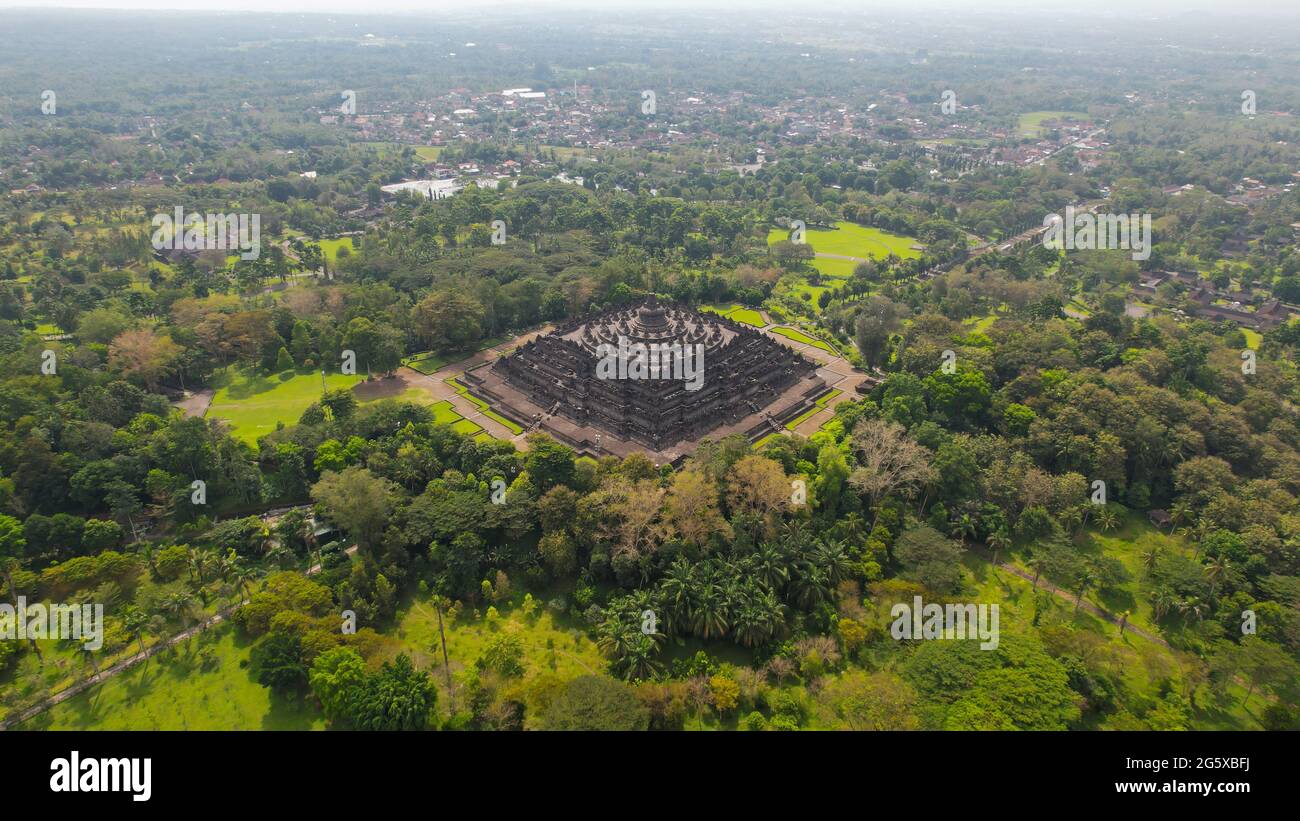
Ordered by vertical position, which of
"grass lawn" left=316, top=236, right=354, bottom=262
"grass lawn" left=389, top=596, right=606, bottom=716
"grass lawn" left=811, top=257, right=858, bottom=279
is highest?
"grass lawn" left=316, top=236, right=354, bottom=262

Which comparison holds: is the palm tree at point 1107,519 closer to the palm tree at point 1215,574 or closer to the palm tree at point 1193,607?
the palm tree at point 1215,574

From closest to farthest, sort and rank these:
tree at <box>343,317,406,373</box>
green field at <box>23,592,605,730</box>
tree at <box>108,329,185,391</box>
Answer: green field at <box>23,592,605,730</box> < tree at <box>108,329,185,391</box> < tree at <box>343,317,406,373</box>

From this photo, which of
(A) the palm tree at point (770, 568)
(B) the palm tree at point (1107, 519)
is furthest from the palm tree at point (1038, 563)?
(A) the palm tree at point (770, 568)

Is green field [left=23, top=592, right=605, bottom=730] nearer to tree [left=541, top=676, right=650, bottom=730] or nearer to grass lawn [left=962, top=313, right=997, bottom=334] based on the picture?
tree [left=541, top=676, right=650, bottom=730]

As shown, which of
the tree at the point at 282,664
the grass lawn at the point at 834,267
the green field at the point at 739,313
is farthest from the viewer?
the grass lawn at the point at 834,267

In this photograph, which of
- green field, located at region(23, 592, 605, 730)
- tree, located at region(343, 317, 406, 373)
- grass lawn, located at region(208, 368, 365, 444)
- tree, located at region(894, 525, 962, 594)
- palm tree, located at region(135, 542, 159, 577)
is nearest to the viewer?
green field, located at region(23, 592, 605, 730)

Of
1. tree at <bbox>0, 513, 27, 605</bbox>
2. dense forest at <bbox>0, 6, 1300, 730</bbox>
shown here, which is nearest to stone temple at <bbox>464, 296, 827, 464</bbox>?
dense forest at <bbox>0, 6, 1300, 730</bbox>
